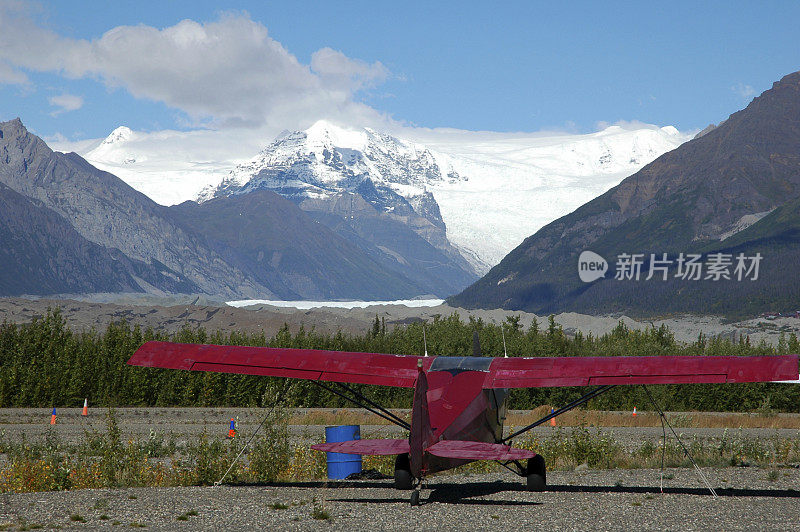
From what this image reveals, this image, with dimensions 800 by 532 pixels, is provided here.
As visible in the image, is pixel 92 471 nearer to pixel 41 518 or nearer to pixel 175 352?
pixel 175 352

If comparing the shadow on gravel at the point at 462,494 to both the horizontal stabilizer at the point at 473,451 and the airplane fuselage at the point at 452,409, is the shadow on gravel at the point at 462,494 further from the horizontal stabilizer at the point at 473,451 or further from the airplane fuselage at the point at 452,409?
the horizontal stabilizer at the point at 473,451

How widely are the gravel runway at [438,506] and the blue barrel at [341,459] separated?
2.06ft

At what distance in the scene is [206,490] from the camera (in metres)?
19.5

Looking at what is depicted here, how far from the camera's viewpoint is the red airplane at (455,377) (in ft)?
56.7

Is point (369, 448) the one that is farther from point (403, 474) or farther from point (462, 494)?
point (462, 494)

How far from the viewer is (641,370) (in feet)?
60.2

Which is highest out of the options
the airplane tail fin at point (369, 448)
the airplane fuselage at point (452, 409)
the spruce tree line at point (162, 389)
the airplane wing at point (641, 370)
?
the airplane wing at point (641, 370)

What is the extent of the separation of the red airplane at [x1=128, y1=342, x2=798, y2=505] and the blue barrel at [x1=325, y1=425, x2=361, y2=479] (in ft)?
9.24

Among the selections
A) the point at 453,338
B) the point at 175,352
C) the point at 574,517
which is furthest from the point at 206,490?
the point at 453,338

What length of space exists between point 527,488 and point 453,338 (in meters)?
39.8

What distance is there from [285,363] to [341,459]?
3.64 m

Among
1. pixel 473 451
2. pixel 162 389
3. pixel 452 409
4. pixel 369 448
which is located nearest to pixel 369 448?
pixel 369 448

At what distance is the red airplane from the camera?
17.3 m

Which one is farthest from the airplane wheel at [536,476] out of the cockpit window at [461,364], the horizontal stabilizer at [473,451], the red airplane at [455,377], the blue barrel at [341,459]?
the blue barrel at [341,459]
